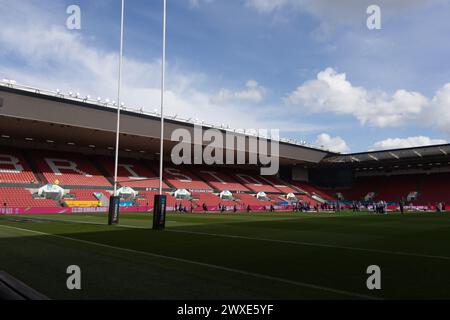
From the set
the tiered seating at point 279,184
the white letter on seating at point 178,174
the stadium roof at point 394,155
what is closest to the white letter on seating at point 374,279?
the white letter on seating at point 178,174

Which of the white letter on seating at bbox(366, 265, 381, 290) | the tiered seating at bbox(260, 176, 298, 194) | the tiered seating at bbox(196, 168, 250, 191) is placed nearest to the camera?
the white letter on seating at bbox(366, 265, 381, 290)

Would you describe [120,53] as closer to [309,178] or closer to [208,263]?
[208,263]

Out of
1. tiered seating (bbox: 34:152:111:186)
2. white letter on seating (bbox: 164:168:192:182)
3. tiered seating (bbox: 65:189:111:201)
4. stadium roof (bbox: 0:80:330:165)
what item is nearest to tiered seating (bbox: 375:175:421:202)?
stadium roof (bbox: 0:80:330:165)

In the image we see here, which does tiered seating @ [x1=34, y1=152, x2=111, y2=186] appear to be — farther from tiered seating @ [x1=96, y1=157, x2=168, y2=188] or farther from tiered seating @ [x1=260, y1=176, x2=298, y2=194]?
tiered seating @ [x1=260, y1=176, x2=298, y2=194]

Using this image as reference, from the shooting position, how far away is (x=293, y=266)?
28.5ft

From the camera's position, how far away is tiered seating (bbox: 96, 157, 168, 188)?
48906mm

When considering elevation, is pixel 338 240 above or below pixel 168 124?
below

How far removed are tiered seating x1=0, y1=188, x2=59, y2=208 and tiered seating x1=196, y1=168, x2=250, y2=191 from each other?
84.0ft

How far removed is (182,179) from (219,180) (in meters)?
7.50

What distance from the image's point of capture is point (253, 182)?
65.6 meters

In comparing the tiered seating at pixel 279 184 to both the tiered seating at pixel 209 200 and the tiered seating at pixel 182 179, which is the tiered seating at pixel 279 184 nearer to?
the tiered seating at pixel 209 200
